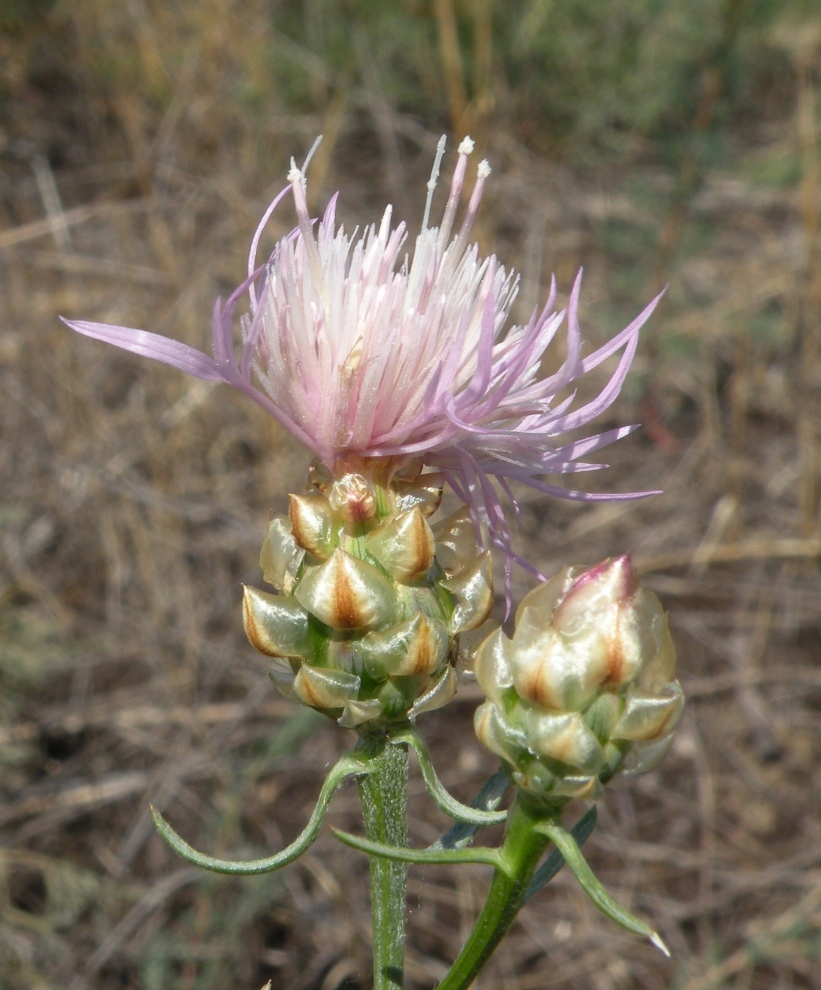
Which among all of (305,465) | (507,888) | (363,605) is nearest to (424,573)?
(363,605)

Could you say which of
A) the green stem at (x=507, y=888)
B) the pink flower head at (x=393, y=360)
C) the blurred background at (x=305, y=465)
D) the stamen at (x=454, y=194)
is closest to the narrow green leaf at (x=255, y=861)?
the green stem at (x=507, y=888)

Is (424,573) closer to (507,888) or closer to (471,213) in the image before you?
(507,888)

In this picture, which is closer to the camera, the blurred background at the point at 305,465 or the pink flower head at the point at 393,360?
the pink flower head at the point at 393,360

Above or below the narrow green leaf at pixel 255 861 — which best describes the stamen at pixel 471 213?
above

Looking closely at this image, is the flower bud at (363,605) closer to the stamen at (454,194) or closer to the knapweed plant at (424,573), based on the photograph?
the knapweed plant at (424,573)

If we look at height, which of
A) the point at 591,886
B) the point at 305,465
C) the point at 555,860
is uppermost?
the point at 305,465

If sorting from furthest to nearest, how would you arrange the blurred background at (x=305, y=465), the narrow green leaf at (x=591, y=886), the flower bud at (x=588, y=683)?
the blurred background at (x=305, y=465) < the flower bud at (x=588, y=683) < the narrow green leaf at (x=591, y=886)

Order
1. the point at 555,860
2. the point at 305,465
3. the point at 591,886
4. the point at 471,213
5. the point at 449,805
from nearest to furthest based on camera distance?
the point at 591,886 < the point at 449,805 < the point at 555,860 < the point at 471,213 < the point at 305,465

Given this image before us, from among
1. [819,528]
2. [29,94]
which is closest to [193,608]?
[819,528]

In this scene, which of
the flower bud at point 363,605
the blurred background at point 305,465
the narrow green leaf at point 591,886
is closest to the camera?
the narrow green leaf at point 591,886

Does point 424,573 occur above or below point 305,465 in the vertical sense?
above
